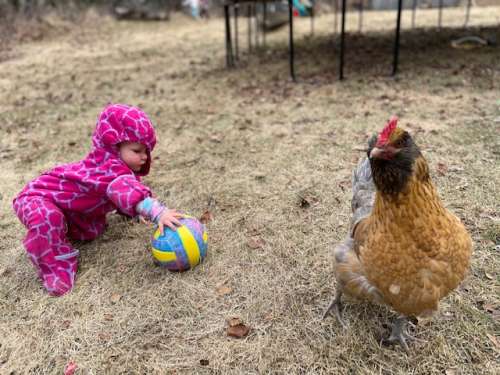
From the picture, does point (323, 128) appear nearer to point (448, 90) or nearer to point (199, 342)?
point (448, 90)

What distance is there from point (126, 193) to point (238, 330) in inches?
43.0

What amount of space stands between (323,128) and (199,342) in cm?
331

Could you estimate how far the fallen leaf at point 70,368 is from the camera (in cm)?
224

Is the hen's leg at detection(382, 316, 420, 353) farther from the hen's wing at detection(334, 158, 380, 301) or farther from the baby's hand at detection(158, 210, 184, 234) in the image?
the baby's hand at detection(158, 210, 184, 234)

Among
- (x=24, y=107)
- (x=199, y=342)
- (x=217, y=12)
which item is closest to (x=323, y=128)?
(x=199, y=342)

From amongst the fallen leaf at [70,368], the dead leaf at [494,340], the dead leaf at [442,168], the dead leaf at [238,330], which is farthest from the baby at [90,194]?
the dead leaf at [442,168]

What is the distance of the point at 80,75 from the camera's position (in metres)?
8.13

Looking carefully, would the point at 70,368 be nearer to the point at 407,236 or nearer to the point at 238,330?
the point at 238,330

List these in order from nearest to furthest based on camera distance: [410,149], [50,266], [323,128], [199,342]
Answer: [410,149]
[199,342]
[50,266]
[323,128]

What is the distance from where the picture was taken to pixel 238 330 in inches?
96.0

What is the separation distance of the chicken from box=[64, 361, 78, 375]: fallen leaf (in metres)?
1.60

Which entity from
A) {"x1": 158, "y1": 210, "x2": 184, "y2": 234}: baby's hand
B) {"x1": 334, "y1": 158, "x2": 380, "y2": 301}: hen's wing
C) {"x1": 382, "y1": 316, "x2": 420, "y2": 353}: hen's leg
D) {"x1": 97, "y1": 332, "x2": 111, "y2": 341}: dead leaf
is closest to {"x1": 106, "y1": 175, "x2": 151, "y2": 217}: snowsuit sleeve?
{"x1": 158, "y1": 210, "x2": 184, "y2": 234}: baby's hand

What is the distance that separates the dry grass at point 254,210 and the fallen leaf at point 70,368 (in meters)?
0.04

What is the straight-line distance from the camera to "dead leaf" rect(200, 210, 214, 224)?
3482mm
